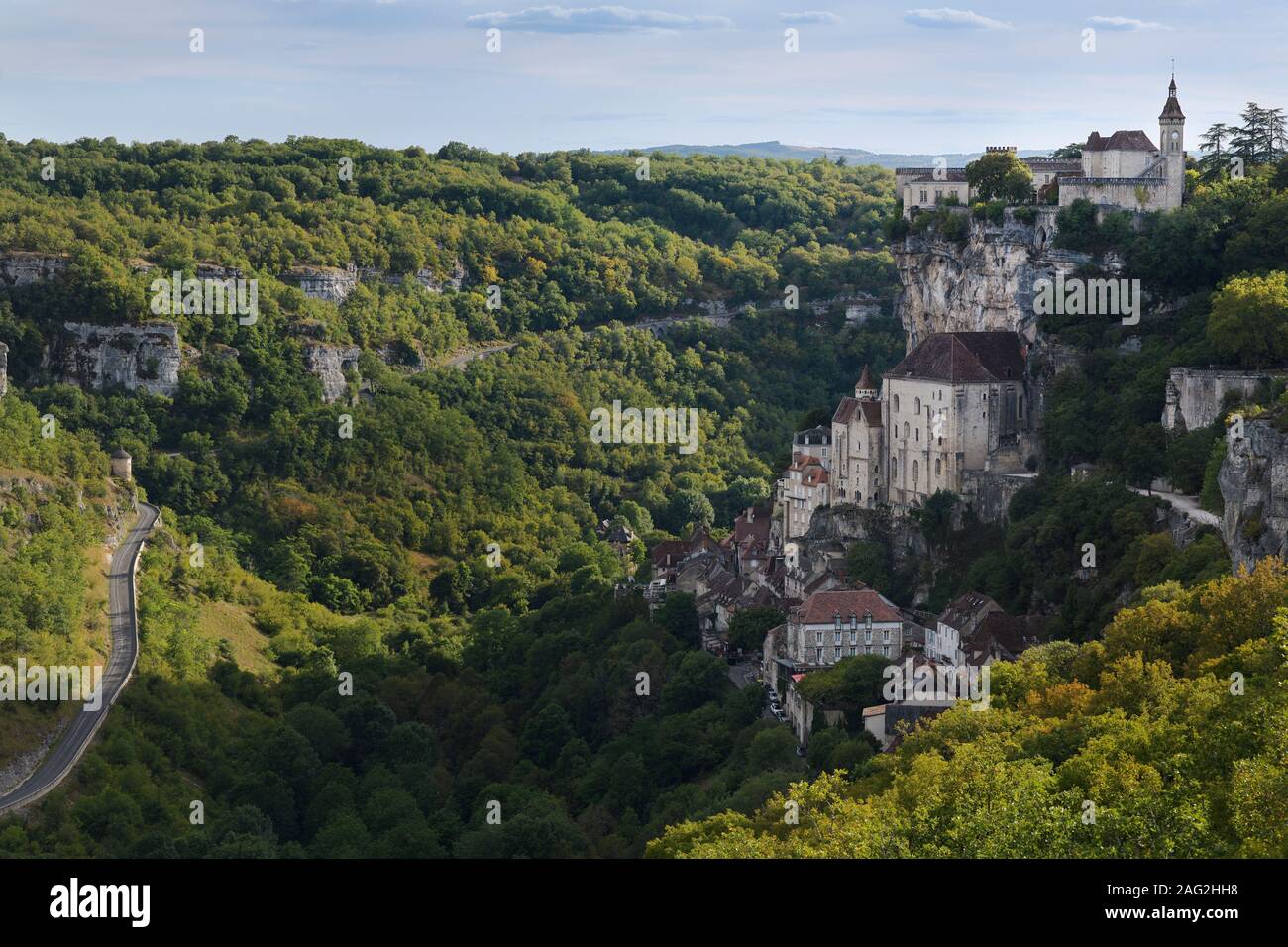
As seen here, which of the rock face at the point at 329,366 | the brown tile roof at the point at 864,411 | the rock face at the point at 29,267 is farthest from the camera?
the rock face at the point at 329,366

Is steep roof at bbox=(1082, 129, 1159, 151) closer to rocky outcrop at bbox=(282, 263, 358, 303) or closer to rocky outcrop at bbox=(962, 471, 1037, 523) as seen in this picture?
rocky outcrop at bbox=(962, 471, 1037, 523)

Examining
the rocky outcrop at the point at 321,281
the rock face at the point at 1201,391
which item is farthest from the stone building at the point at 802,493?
the rocky outcrop at the point at 321,281

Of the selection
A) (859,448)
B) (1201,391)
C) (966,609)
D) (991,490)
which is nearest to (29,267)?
(859,448)

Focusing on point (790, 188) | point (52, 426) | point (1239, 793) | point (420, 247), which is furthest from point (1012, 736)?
point (790, 188)

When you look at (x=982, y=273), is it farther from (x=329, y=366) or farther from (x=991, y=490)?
(x=329, y=366)

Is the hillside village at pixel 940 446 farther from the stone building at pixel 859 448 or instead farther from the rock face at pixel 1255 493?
the rock face at pixel 1255 493

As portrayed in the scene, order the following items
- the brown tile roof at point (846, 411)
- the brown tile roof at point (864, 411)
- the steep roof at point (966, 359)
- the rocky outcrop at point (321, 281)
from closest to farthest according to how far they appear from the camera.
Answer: the steep roof at point (966, 359), the brown tile roof at point (864, 411), the brown tile roof at point (846, 411), the rocky outcrop at point (321, 281)

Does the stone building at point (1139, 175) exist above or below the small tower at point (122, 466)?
above

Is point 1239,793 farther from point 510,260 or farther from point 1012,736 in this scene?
point 510,260
